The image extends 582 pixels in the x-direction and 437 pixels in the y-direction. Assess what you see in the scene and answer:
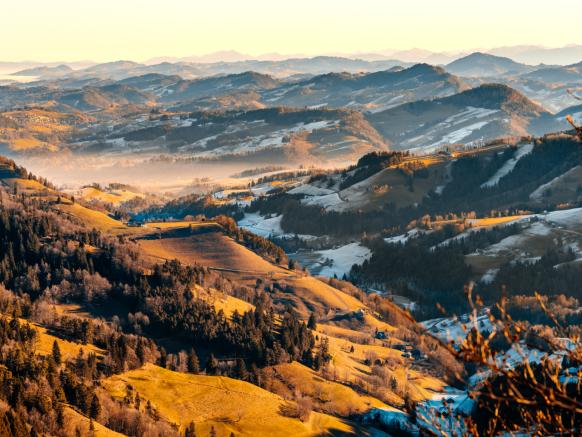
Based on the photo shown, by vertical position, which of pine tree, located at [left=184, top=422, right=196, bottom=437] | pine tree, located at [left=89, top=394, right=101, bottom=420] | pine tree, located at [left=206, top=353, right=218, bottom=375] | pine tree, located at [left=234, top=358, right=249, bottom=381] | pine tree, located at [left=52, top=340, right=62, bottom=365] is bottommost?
pine tree, located at [left=234, top=358, right=249, bottom=381]

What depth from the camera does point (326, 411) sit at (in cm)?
18588

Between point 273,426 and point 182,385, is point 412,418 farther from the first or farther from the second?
point 182,385

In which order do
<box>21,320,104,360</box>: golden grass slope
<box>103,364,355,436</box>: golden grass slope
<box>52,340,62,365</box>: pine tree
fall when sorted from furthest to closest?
<box>21,320,104,360</box>: golden grass slope → <box>52,340,62,365</box>: pine tree → <box>103,364,355,436</box>: golden grass slope

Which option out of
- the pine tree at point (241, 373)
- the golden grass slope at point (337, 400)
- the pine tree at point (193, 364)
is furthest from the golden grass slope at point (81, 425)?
the golden grass slope at point (337, 400)

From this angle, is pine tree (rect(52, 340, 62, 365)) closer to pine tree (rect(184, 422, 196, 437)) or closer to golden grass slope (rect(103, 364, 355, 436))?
golden grass slope (rect(103, 364, 355, 436))

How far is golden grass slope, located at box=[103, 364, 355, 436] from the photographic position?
16538cm

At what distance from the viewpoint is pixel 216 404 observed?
175 m

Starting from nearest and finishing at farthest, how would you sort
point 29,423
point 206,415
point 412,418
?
point 412,418 → point 29,423 → point 206,415

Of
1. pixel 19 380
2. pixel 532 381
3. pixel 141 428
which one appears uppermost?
pixel 532 381

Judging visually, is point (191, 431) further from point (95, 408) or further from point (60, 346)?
point (60, 346)

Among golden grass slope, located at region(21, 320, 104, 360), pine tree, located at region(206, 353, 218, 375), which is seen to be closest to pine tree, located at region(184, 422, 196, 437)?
golden grass slope, located at region(21, 320, 104, 360)

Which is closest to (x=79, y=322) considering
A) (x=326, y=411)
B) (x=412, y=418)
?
(x=326, y=411)

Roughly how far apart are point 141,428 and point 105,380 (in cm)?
2617

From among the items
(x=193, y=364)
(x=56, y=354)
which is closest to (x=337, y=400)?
(x=193, y=364)
